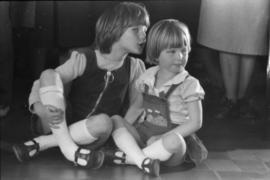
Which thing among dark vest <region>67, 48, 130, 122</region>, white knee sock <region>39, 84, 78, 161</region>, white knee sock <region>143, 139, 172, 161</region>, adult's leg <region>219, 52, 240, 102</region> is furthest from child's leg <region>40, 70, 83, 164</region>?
adult's leg <region>219, 52, 240, 102</region>

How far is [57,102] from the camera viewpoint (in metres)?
1.45

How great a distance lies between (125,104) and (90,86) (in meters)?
0.14

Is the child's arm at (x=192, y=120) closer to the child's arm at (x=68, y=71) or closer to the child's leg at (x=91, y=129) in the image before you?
the child's leg at (x=91, y=129)

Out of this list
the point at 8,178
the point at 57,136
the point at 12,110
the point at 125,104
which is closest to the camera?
the point at 8,178

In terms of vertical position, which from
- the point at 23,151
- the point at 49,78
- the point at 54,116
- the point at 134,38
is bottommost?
the point at 23,151

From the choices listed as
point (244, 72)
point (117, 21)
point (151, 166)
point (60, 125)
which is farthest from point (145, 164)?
point (244, 72)

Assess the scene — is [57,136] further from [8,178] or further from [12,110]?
[12,110]

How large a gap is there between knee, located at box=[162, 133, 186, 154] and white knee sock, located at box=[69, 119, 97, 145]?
22 cm

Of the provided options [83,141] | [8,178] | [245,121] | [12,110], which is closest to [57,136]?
[83,141]

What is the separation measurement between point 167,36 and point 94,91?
1.00 ft

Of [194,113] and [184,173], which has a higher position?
[194,113]

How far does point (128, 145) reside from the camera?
1.46 metres

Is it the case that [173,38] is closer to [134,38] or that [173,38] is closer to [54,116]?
[134,38]

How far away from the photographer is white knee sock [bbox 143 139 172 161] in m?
1.42
